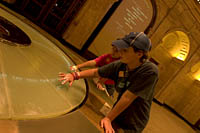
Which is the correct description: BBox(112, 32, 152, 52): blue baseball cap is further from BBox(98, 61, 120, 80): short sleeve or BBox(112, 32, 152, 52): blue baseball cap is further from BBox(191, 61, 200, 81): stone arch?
BBox(191, 61, 200, 81): stone arch

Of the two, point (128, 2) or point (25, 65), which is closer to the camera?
point (25, 65)

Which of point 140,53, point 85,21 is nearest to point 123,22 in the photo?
point 85,21

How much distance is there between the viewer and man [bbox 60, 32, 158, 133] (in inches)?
49.1

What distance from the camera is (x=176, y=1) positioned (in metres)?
6.46

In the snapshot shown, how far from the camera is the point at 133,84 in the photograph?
1.27m

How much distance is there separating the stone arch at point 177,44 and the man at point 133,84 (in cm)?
702

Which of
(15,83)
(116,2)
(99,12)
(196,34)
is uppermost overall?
(196,34)

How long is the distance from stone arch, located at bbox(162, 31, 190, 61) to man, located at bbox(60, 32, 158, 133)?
7.02m

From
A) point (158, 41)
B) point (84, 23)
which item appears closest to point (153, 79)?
point (84, 23)

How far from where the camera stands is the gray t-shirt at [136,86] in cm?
124

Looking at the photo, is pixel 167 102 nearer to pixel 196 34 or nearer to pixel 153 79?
pixel 196 34

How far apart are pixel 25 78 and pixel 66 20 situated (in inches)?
145

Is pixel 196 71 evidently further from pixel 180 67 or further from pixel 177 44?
pixel 177 44

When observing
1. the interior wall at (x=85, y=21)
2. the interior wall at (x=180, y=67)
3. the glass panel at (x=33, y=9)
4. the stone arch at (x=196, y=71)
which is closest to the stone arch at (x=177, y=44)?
the interior wall at (x=180, y=67)
